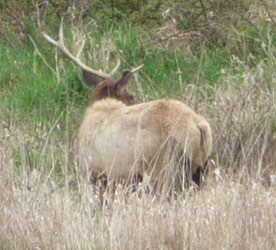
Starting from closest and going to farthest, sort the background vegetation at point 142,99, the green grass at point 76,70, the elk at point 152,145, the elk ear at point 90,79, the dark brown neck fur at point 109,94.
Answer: the background vegetation at point 142,99, the elk at point 152,145, the dark brown neck fur at point 109,94, the elk ear at point 90,79, the green grass at point 76,70

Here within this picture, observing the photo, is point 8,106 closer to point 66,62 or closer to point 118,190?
point 66,62

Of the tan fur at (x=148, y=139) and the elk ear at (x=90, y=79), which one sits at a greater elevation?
the elk ear at (x=90, y=79)

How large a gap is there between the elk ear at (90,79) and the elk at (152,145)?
1.04 m

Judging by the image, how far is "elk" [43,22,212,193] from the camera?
766 cm

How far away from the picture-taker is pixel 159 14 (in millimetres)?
12500

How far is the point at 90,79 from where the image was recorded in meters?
9.33

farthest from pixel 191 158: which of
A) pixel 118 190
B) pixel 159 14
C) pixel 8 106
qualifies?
pixel 159 14

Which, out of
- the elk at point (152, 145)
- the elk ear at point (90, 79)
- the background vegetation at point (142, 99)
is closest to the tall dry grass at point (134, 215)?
the background vegetation at point (142, 99)

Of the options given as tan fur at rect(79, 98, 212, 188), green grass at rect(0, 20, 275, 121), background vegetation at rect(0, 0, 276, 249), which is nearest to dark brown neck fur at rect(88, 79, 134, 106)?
background vegetation at rect(0, 0, 276, 249)

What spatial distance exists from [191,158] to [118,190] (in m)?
0.67

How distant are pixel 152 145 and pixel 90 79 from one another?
1.75 meters

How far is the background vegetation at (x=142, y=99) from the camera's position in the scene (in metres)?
6.82

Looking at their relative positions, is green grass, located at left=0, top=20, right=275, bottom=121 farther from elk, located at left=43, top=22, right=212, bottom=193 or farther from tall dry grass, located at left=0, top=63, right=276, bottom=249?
tall dry grass, located at left=0, top=63, right=276, bottom=249

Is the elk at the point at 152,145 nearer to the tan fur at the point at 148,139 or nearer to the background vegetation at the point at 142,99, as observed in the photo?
the tan fur at the point at 148,139
